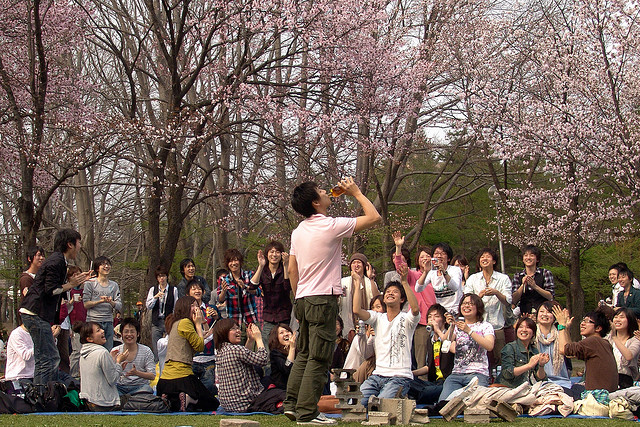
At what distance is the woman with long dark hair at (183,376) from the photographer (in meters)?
7.40

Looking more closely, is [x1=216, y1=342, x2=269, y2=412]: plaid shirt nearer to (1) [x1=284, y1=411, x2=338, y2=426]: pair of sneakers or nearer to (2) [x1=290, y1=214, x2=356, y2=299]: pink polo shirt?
(1) [x1=284, y1=411, x2=338, y2=426]: pair of sneakers

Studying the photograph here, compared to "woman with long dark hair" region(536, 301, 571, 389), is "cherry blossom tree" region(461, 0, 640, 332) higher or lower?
higher

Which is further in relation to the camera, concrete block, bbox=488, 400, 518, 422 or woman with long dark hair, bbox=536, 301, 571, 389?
woman with long dark hair, bbox=536, 301, 571, 389

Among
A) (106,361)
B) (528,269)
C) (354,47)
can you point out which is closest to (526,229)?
(354,47)

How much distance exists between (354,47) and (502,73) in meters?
8.26

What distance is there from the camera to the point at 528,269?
8.95 metres

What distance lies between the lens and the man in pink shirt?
5.28 m

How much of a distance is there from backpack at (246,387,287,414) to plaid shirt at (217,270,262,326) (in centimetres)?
190

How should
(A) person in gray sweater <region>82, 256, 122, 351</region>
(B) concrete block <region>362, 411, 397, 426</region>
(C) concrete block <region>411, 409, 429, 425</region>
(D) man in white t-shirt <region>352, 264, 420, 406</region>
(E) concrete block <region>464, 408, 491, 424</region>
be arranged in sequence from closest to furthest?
(B) concrete block <region>362, 411, 397, 426</region> < (C) concrete block <region>411, 409, 429, 425</region> < (E) concrete block <region>464, 408, 491, 424</region> < (D) man in white t-shirt <region>352, 264, 420, 406</region> < (A) person in gray sweater <region>82, 256, 122, 351</region>

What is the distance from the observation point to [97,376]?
7.68m

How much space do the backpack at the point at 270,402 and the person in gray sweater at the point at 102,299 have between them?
11.1 feet

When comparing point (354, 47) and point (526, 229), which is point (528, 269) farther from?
point (526, 229)

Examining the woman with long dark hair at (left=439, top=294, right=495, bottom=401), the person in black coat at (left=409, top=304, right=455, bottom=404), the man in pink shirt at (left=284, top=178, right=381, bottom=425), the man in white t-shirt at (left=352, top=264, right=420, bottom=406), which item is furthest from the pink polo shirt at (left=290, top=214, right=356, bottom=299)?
the person in black coat at (left=409, top=304, right=455, bottom=404)

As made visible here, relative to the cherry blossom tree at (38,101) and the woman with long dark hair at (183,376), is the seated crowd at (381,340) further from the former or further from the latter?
the cherry blossom tree at (38,101)
